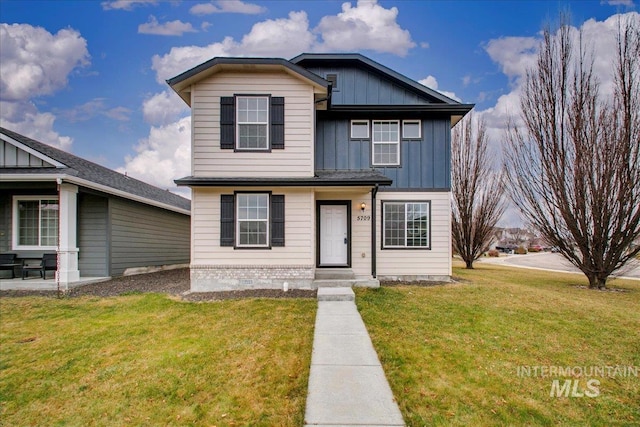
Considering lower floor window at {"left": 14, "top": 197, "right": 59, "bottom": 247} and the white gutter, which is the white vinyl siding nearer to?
the white gutter

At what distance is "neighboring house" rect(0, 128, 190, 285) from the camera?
9.91m

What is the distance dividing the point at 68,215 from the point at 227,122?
18.5 feet

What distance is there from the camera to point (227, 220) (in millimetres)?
9422

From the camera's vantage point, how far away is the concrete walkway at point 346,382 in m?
3.27

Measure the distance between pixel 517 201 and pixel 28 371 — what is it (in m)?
15.0

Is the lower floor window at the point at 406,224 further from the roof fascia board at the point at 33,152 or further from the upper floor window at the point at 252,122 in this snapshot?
the roof fascia board at the point at 33,152

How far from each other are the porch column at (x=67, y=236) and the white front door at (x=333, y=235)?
7689 millimetres

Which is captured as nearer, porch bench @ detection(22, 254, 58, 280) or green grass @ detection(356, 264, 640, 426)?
green grass @ detection(356, 264, 640, 426)

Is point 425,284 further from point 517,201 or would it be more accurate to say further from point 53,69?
point 53,69

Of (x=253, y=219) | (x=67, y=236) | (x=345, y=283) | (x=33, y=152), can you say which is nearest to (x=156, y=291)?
(x=67, y=236)

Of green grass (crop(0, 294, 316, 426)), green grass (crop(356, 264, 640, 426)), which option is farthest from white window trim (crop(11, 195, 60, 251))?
green grass (crop(356, 264, 640, 426))

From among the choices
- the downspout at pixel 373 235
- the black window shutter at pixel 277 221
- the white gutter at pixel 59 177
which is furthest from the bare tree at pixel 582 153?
the white gutter at pixel 59 177

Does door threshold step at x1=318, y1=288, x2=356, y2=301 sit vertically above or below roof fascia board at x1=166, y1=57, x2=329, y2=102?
below

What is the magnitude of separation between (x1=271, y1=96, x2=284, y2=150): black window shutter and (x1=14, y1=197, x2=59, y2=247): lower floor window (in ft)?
26.4
